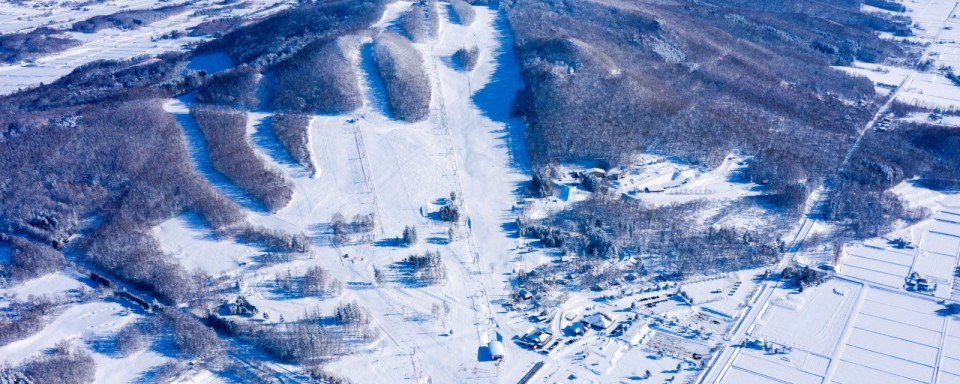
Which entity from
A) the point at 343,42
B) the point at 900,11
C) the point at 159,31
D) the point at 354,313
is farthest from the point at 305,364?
the point at 900,11

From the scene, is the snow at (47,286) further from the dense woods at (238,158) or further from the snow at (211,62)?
the snow at (211,62)

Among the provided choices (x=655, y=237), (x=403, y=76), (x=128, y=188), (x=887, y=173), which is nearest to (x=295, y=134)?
(x=403, y=76)

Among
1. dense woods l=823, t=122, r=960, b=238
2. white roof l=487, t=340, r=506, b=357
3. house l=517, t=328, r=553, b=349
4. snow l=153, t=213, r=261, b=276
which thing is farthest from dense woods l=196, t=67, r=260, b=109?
dense woods l=823, t=122, r=960, b=238

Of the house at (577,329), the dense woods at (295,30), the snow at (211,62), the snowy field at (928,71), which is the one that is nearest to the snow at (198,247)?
the house at (577,329)

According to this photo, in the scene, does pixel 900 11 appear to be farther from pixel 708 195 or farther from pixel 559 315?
pixel 559 315

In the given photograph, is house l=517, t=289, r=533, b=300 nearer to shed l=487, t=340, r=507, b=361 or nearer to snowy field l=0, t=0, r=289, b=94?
shed l=487, t=340, r=507, b=361

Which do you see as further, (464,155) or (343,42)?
(343,42)
